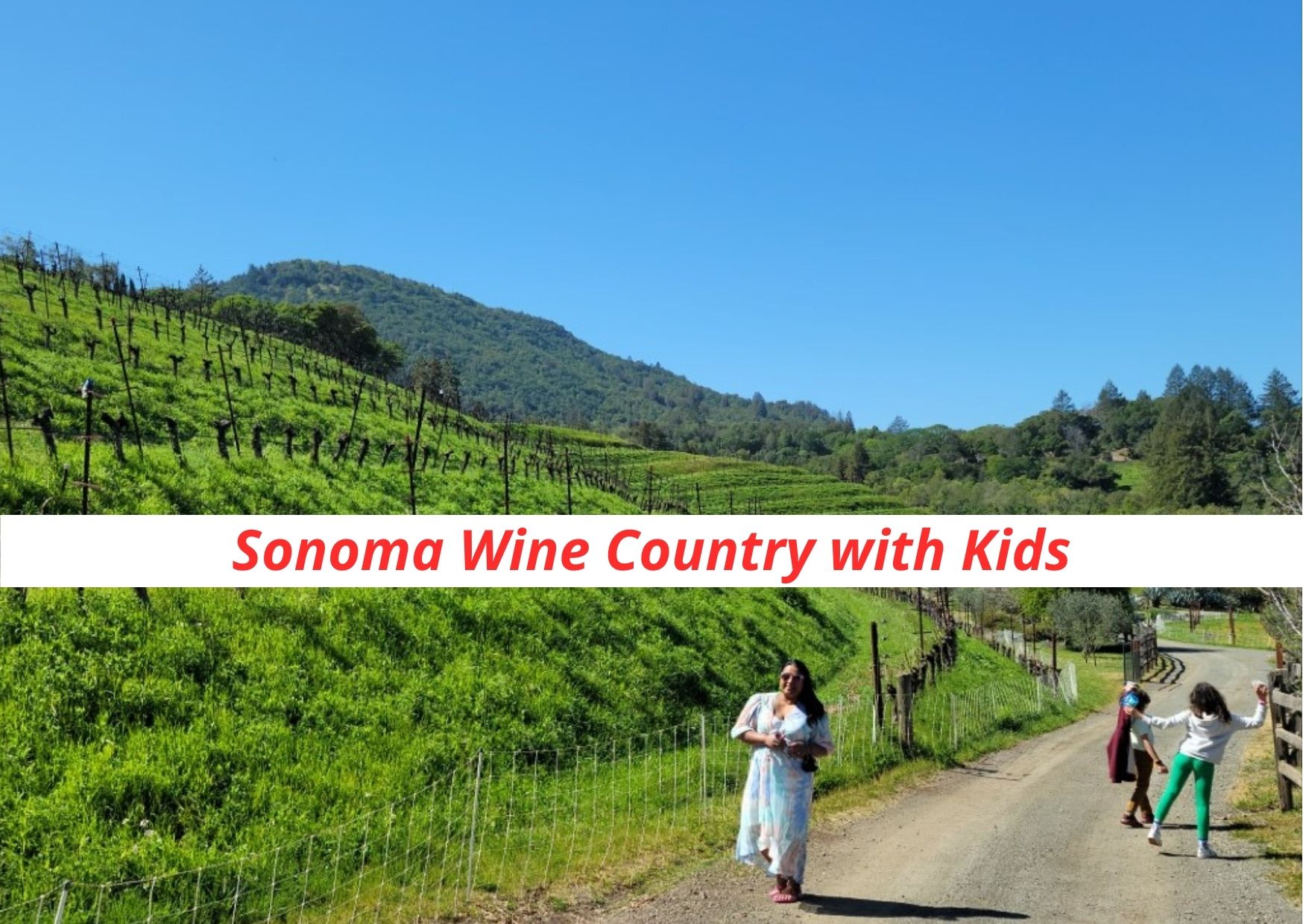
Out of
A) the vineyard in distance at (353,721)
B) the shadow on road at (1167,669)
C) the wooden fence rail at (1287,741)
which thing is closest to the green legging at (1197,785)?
the wooden fence rail at (1287,741)

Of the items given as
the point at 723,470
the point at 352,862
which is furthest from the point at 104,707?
the point at 723,470

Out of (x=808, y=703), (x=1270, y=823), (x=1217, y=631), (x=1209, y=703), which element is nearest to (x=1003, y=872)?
(x=1209, y=703)

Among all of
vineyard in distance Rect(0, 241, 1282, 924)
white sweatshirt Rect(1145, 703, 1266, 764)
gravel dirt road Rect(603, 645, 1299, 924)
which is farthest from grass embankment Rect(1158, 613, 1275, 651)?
white sweatshirt Rect(1145, 703, 1266, 764)

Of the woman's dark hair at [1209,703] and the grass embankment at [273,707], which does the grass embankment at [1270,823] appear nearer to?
the woman's dark hair at [1209,703]

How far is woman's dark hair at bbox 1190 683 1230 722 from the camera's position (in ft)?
27.9

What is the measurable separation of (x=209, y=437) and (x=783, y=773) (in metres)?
22.3

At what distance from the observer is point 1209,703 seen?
855 cm

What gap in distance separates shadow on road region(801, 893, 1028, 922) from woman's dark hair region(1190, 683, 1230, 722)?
9.75 ft

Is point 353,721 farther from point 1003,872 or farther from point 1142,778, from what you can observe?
point 1142,778

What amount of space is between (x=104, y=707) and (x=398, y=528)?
17.0 ft

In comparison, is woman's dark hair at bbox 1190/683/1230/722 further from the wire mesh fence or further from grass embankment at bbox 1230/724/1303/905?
the wire mesh fence

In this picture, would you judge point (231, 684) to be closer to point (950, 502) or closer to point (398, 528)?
point (398, 528)

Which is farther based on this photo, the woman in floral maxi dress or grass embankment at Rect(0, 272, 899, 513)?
grass embankment at Rect(0, 272, 899, 513)

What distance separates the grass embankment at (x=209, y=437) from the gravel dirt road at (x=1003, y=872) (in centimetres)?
1147
